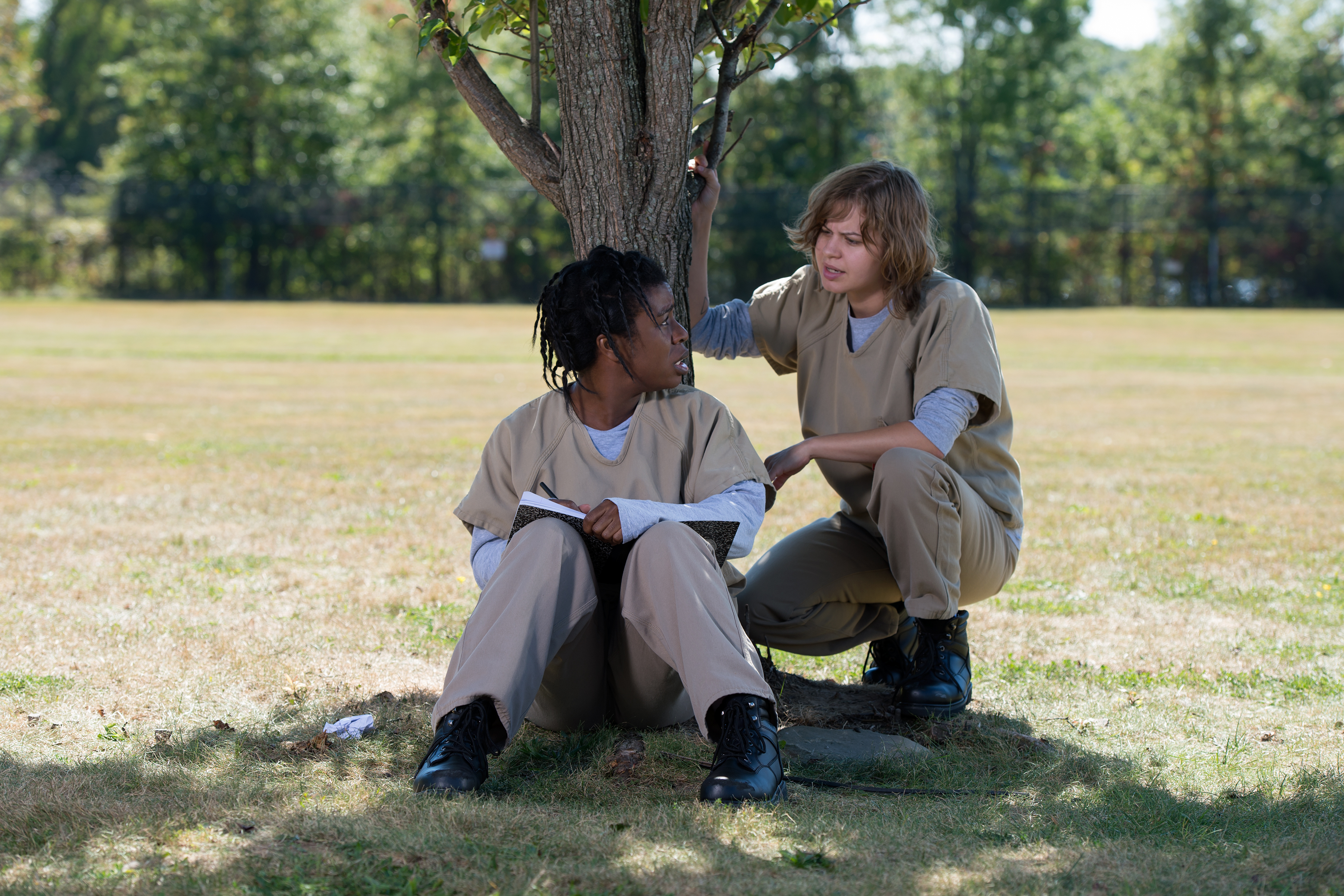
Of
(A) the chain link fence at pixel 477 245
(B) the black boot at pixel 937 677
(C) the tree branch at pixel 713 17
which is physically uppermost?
(A) the chain link fence at pixel 477 245

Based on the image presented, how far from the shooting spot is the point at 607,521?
2.94m

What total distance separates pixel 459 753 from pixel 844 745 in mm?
1138

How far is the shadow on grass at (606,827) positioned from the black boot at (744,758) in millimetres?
55

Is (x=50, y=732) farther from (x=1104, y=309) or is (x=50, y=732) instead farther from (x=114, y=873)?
(x=1104, y=309)

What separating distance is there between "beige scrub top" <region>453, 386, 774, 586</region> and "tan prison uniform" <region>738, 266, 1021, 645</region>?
40 cm

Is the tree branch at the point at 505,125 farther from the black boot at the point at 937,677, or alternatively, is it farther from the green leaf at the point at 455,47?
the black boot at the point at 937,677

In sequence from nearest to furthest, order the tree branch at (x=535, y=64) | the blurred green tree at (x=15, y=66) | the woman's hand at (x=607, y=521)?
the woman's hand at (x=607, y=521) < the tree branch at (x=535, y=64) < the blurred green tree at (x=15, y=66)

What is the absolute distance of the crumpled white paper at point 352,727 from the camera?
3.42 meters

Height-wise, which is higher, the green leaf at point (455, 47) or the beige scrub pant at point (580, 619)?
the green leaf at point (455, 47)

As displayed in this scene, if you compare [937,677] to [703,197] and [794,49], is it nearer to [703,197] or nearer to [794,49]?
[703,197]

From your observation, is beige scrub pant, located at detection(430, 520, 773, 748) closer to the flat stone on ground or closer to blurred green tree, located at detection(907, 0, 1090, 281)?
the flat stone on ground

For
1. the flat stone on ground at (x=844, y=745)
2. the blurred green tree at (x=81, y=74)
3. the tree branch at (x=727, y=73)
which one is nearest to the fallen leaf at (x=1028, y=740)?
the flat stone on ground at (x=844, y=745)

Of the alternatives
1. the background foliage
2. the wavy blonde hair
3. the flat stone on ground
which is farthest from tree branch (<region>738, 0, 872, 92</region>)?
the background foliage

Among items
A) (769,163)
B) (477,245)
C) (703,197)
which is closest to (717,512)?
(703,197)
